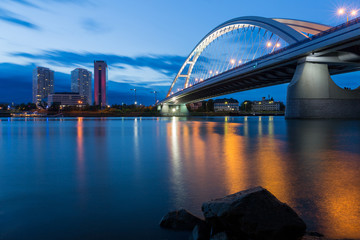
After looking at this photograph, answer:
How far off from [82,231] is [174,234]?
1.06m

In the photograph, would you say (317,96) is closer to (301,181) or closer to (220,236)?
(301,181)

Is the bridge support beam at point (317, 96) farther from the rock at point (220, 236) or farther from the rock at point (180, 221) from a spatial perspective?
the rock at point (220, 236)

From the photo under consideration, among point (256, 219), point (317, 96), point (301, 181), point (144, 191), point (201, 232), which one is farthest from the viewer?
point (317, 96)

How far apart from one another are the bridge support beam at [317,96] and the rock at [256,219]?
125ft

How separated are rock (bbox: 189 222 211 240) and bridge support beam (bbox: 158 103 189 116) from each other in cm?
11126

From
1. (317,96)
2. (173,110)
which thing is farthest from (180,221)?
(173,110)

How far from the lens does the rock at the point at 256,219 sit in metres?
2.74

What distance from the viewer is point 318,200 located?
4.15m

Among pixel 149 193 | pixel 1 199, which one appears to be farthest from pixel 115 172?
pixel 1 199

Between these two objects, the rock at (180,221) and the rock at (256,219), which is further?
the rock at (180,221)

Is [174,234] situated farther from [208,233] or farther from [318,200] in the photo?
[318,200]

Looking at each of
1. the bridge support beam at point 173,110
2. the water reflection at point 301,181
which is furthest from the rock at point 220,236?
the bridge support beam at point 173,110

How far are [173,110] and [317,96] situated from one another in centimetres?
8359

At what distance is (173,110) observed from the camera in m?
118
